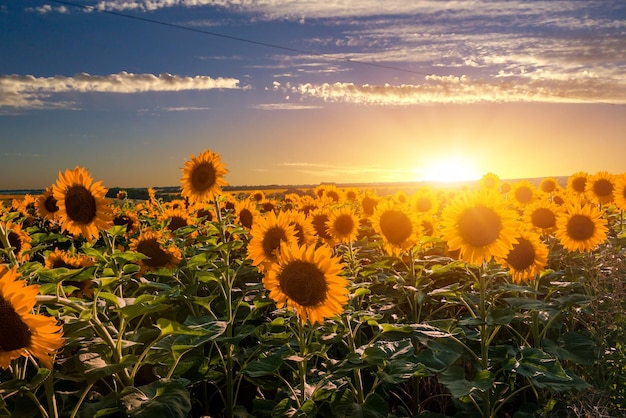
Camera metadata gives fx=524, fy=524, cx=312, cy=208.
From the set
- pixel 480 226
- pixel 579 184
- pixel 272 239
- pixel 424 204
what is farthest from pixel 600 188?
pixel 272 239

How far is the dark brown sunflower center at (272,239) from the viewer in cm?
454

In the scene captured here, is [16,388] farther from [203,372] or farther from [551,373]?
[551,373]

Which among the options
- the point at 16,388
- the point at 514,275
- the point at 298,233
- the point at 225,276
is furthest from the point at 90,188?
the point at 514,275

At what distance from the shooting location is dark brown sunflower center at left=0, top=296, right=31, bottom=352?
7.75 ft

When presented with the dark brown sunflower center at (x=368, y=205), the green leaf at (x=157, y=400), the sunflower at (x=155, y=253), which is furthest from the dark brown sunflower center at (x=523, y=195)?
the green leaf at (x=157, y=400)

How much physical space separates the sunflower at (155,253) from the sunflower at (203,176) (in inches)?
26.4

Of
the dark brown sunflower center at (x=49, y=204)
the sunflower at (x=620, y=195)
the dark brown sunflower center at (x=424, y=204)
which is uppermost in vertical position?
the sunflower at (x=620, y=195)

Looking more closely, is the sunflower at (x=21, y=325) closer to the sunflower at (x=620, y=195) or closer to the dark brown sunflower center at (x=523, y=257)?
the dark brown sunflower center at (x=523, y=257)

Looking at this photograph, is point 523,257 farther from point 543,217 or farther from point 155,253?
point 155,253

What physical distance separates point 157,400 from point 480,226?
9.94ft

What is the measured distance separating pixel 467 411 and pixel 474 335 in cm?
64

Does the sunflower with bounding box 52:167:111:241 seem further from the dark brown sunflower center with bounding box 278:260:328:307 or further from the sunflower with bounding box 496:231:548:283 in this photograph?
the sunflower with bounding box 496:231:548:283

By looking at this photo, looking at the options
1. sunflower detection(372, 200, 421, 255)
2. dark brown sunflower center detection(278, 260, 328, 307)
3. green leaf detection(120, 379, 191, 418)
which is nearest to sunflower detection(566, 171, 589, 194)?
sunflower detection(372, 200, 421, 255)

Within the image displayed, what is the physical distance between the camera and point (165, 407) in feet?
9.15
